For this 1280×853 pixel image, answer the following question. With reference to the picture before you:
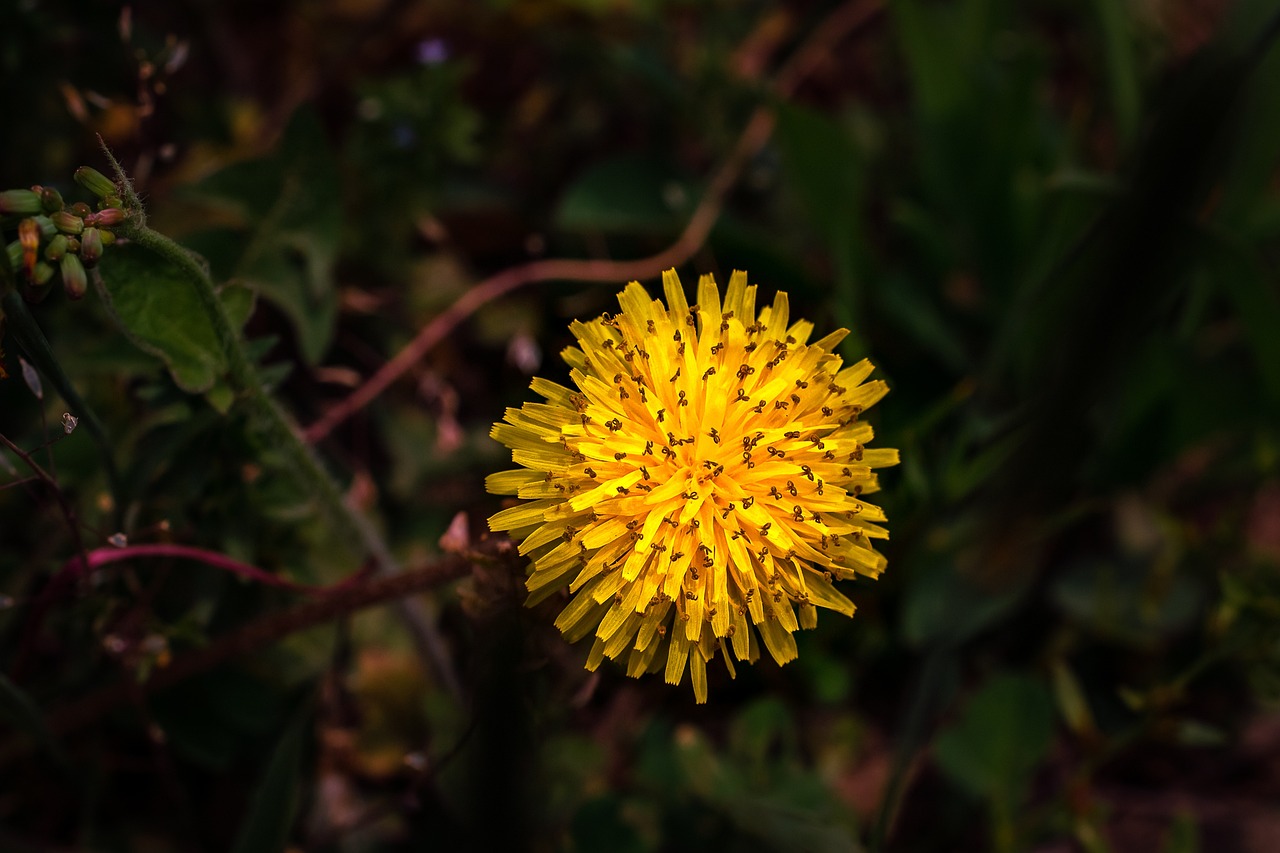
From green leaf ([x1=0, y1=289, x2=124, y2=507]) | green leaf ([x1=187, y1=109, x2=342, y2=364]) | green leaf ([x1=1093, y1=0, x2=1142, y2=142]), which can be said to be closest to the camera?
green leaf ([x1=0, y1=289, x2=124, y2=507])

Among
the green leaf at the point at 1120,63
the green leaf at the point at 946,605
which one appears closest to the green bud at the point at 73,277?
the green leaf at the point at 946,605

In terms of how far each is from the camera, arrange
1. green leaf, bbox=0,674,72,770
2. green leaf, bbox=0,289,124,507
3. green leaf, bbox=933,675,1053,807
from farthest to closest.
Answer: green leaf, bbox=933,675,1053,807 → green leaf, bbox=0,674,72,770 → green leaf, bbox=0,289,124,507

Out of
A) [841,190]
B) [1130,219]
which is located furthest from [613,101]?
[1130,219]

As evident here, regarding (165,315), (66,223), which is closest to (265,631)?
(165,315)

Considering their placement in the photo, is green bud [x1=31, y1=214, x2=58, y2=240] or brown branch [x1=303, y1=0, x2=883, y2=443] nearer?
green bud [x1=31, y1=214, x2=58, y2=240]

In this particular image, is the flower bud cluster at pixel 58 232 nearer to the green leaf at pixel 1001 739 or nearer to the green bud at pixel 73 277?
the green bud at pixel 73 277

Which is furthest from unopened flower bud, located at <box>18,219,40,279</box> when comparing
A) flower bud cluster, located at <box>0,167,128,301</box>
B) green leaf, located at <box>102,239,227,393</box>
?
green leaf, located at <box>102,239,227,393</box>

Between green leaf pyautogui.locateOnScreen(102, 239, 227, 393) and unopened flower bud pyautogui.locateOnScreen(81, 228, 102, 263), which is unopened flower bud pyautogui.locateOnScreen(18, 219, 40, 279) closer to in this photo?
unopened flower bud pyautogui.locateOnScreen(81, 228, 102, 263)
